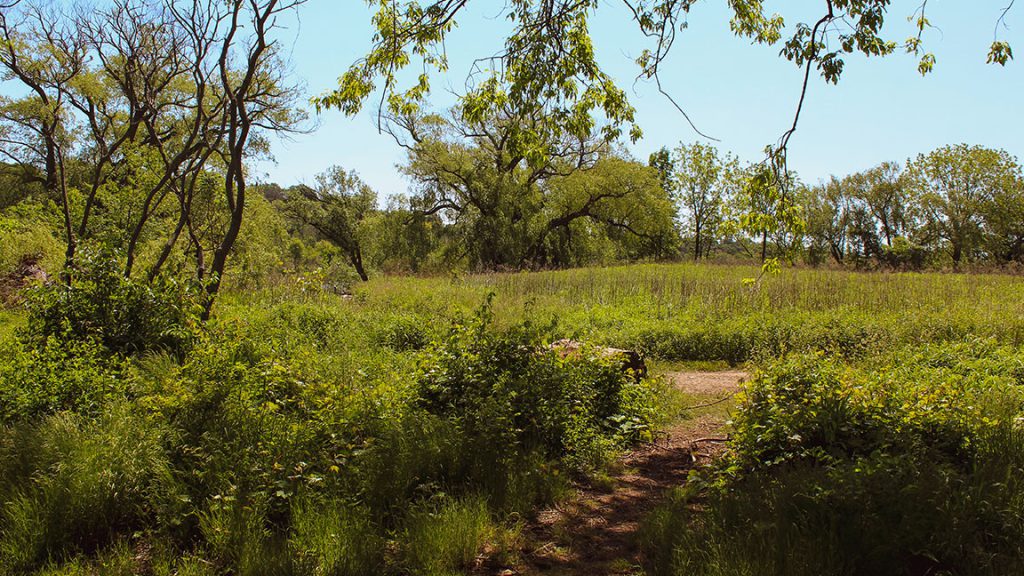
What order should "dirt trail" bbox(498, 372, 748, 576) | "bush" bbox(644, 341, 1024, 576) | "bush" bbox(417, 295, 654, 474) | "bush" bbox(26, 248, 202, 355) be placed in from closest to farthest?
1. "bush" bbox(644, 341, 1024, 576)
2. "dirt trail" bbox(498, 372, 748, 576)
3. "bush" bbox(417, 295, 654, 474)
4. "bush" bbox(26, 248, 202, 355)

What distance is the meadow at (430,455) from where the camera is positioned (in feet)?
9.49

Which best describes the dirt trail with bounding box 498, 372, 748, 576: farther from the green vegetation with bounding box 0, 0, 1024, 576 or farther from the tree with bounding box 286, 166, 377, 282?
the tree with bounding box 286, 166, 377, 282

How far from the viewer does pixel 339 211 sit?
34781 mm

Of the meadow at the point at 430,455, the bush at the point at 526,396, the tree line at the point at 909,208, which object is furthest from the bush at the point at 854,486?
the tree line at the point at 909,208

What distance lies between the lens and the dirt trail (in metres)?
3.30

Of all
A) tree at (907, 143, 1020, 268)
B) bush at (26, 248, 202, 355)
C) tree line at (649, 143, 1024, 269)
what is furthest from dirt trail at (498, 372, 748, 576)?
tree at (907, 143, 1020, 268)

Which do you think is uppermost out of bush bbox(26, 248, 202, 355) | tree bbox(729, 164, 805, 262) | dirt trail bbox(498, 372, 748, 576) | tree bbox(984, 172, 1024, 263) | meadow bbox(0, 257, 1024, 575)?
tree bbox(984, 172, 1024, 263)

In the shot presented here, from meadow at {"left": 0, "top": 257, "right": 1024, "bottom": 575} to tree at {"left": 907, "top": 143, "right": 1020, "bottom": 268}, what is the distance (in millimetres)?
38403

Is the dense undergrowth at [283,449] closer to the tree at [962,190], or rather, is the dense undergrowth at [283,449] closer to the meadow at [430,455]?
the meadow at [430,455]

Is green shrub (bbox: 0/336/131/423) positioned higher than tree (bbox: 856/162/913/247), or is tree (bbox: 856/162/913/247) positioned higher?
tree (bbox: 856/162/913/247)

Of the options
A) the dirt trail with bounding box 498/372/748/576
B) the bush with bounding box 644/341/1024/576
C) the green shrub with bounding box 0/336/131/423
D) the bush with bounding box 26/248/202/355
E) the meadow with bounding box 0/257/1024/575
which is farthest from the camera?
the bush with bounding box 26/248/202/355

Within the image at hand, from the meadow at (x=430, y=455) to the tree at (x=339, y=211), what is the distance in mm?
27737

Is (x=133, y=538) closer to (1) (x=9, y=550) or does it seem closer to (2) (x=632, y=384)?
(1) (x=9, y=550)

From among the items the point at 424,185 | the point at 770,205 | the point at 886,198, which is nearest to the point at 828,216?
the point at 886,198
